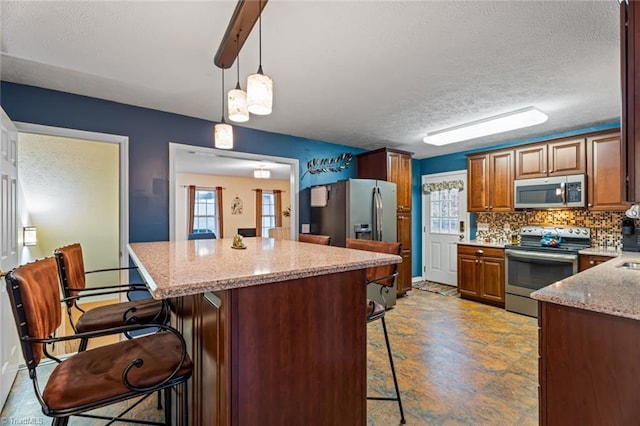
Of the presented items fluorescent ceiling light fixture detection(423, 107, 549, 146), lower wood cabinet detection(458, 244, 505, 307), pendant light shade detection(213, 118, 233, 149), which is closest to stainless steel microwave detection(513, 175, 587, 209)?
lower wood cabinet detection(458, 244, 505, 307)

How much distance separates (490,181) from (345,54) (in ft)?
11.2

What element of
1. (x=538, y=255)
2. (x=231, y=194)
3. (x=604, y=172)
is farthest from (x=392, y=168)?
(x=231, y=194)

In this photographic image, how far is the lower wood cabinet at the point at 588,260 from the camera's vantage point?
3327mm

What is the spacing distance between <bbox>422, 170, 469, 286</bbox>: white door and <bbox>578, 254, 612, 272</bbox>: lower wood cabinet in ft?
5.94

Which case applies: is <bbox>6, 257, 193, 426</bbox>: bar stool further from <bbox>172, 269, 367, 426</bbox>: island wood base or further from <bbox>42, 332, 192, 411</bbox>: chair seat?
<bbox>172, 269, 367, 426</bbox>: island wood base

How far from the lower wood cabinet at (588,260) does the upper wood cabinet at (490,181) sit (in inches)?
41.3

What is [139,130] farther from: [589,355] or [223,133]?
[589,355]

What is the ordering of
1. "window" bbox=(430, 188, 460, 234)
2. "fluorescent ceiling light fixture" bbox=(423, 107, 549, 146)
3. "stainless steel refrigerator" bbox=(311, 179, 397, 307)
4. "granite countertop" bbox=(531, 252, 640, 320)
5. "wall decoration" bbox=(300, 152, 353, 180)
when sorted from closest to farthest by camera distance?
"granite countertop" bbox=(531, 252, 640, 320) → "fluorescent ceiling light fixture" bbox=(423, 107, 549, 146) → "stainless steel refrigerator" bbox=(311, 179, 397, 307) → "wall decoration" bbox=(300, 152, 353, 180) → "window" bbox=(430, 188, 460, 234)

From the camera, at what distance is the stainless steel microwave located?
368 centimetres

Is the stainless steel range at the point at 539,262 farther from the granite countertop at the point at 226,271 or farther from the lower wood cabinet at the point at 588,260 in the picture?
the granite countertop at the point at 226,271

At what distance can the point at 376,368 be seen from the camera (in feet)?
8.42

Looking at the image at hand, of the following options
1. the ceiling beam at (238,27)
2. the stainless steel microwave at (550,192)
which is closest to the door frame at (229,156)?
the ceiling beam at (238,27)

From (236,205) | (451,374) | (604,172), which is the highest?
(604,172)

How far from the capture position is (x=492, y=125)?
3.47 metres
